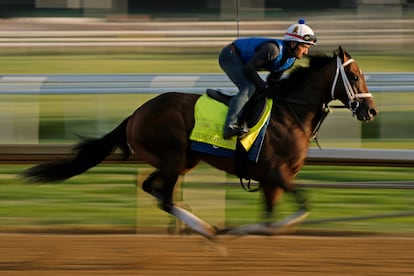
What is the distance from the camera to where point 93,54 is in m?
16.0

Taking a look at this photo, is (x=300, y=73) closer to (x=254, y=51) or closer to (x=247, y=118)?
(x=254, y=51)

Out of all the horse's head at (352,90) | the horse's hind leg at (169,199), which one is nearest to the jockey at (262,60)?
the horse's head at (352,90)

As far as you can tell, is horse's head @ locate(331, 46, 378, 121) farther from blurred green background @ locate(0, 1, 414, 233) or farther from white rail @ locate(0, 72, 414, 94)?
white rail @ locate(0, 72, 414, 94)

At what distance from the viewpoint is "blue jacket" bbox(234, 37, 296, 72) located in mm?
6914

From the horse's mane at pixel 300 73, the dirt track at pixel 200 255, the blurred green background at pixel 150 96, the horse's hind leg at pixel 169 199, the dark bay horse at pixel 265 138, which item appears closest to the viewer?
the dirt track at pixel 200 255

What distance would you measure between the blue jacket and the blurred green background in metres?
1.11

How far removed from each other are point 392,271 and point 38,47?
10.3 meters

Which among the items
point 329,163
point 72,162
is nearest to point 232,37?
point 329,163

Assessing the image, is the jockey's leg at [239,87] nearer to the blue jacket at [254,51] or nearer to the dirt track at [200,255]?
the blue jacket at [254,51]

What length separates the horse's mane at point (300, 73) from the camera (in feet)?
23.5

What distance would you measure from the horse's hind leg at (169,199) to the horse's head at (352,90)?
1233 millimetres

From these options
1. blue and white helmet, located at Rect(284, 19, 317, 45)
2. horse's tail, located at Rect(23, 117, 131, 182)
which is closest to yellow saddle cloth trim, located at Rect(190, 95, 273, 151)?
blue and white helmet, located at Rect(284, 19, 317, 45)

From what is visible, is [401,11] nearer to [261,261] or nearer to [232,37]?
[232,37]

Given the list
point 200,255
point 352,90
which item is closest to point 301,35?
point 352,90
